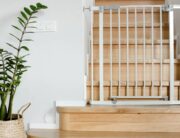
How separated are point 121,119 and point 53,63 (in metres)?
0.74

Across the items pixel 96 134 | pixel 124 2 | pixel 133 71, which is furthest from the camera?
pixel 124 2

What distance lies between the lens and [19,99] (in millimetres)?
2109

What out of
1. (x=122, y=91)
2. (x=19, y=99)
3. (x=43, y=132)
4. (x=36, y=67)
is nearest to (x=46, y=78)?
(x=36, y=67)

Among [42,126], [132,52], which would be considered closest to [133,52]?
[132,52]

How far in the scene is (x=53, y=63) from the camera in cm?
212

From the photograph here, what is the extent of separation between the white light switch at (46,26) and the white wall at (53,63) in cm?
3

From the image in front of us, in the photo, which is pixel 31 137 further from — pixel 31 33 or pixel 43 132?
pixel 31 33

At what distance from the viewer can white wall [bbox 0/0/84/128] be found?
211cm

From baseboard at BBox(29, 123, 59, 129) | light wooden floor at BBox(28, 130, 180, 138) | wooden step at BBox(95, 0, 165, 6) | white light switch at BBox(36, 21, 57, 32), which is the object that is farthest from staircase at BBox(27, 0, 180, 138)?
wooden step at BBox(95, 0, 165, 6)

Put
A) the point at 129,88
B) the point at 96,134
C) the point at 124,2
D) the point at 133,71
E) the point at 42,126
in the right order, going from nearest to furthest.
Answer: the point at 96,134
the point at 42,126
the point at 129,88
the point at 133,71
the point at 124,2

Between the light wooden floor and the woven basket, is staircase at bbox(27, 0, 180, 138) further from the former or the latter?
the woven basket

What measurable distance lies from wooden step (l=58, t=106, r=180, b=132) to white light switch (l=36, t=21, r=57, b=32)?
26.5 inches

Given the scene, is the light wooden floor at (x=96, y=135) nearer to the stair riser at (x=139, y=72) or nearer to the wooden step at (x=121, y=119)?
the wooden step at (x=121, y=119)

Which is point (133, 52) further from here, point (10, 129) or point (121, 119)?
point (10, 129)
